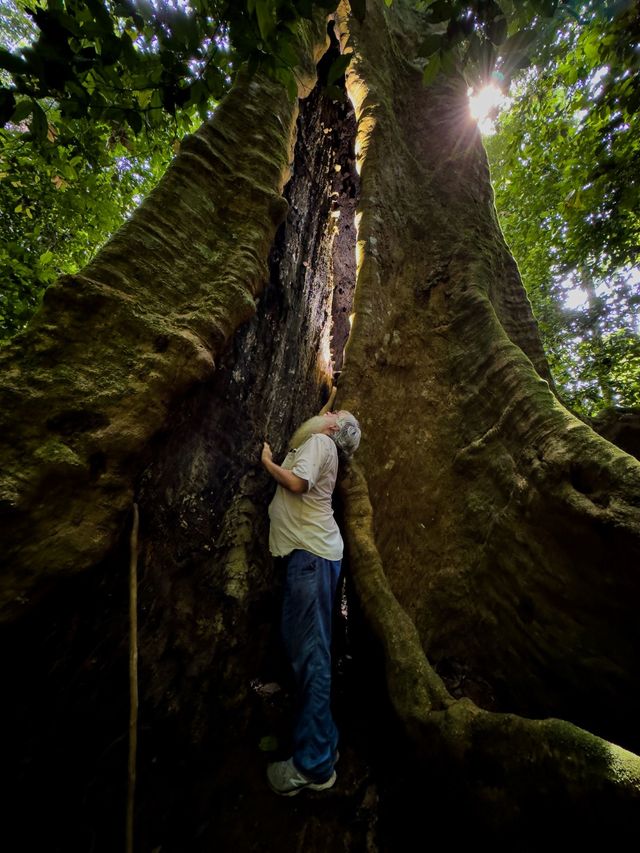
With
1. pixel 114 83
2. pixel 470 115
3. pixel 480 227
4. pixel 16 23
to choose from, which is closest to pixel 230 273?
pixel 114 83

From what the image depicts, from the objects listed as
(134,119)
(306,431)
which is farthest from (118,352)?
(306,431)

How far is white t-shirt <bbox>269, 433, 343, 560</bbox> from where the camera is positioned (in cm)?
204

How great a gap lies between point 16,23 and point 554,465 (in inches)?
645

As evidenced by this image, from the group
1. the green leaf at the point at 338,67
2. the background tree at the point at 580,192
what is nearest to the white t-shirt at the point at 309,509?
the green leaf at the point at 338,67

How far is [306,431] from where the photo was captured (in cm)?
233

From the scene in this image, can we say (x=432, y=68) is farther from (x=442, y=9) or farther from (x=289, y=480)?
(x=289, y=480)

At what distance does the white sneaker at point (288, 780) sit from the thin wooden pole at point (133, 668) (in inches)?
26.1

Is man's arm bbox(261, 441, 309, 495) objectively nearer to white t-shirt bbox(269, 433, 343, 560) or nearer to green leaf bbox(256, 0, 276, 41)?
white t-shirt bbox(269, 433, 343, 560)

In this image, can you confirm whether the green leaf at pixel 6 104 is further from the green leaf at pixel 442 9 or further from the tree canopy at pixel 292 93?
the green leaf at pixel 442 9

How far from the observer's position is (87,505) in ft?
4.39

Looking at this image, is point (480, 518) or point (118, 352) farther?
point (480, 518)

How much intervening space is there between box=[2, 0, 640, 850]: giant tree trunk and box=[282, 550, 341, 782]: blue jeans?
0.17 meters

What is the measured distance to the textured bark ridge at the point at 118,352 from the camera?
4.01 ft

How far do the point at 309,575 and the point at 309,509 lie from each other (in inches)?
13.6
